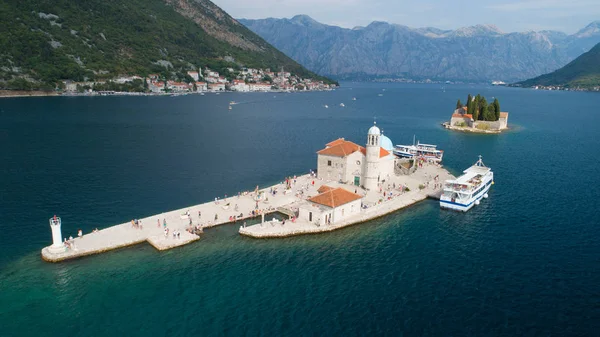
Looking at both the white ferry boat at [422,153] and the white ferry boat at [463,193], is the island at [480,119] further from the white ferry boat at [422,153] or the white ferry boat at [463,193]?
the white ferry boat at [463,193]

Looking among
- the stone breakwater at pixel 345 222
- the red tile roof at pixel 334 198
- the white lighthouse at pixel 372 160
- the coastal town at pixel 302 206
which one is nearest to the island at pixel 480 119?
the coastal town at pixel 302 206

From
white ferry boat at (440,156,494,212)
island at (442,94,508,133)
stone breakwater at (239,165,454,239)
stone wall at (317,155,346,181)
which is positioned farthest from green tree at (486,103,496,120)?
stone wall at (317,155,346,181)

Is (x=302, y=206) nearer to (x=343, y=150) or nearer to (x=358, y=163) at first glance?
(x=358, y=163)

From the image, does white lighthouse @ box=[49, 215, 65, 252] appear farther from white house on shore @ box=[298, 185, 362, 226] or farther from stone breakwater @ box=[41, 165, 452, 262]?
white house on shore @ box=[298, 185, 362, 226]

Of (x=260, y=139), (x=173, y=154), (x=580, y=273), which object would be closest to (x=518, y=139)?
(x=260, y=139)

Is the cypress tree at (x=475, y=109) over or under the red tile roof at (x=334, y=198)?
over

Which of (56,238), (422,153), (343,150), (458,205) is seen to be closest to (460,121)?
(422,153)
